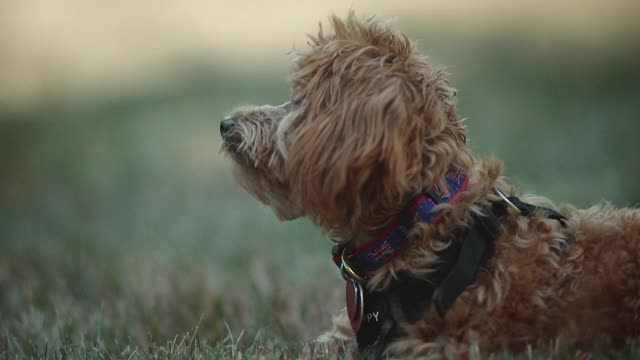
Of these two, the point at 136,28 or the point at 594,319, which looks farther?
the point at 136,28

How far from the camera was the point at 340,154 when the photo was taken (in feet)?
10.5

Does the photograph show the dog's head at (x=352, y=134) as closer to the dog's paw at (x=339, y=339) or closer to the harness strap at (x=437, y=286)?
the harness strap at (x=437, y=286)

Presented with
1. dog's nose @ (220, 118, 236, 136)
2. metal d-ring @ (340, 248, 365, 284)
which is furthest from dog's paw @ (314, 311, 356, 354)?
dog's nose @ (220, 118, 236, 136)

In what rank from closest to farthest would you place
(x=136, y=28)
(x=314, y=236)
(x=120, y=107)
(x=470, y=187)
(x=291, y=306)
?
(x=470, y=187) < (x=291, y=306) < (x=314, y=236) < (x=120, y=107) < (x=136, y=28)

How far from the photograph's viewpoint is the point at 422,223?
3.35 metres

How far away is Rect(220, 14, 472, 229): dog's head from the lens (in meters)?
3.21

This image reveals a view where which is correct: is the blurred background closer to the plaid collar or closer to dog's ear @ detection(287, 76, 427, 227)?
dog's ear @ detection(287, 76, 427, 227)

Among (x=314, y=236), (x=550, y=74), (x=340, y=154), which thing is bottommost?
(x=314, y=236)

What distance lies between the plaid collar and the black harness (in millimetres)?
39

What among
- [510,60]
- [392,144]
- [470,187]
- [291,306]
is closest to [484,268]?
[470,187]

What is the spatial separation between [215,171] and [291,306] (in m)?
4.36

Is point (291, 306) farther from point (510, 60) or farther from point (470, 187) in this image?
point (510, 60)

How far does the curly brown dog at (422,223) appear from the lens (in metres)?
3.20

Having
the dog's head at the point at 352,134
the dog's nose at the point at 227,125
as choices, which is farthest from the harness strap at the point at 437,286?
the dog's nose at the point at 227,125
